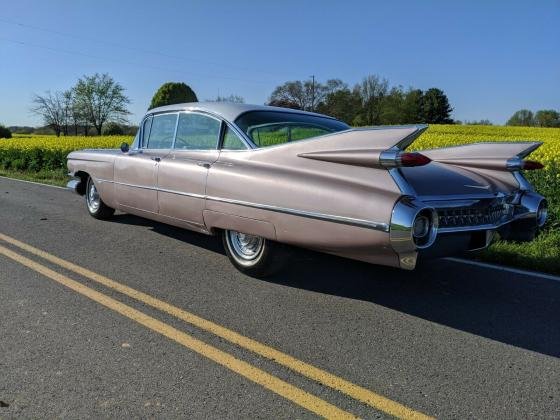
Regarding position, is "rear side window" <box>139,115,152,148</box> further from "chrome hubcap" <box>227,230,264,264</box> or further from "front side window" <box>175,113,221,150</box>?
"chrome hubcap" <box>227,230,264,264</box>

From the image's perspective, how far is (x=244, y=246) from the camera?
5.01 metres

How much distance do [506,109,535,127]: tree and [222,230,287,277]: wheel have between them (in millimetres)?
78217

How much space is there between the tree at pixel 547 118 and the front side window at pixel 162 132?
2816 inches

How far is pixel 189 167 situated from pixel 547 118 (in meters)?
75.8

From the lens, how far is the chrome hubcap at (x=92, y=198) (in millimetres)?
7836

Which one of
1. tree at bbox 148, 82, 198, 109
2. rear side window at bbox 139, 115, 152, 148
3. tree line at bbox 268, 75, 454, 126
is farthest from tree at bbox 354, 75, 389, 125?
rear side window at bbox 139, 115, 152, 148

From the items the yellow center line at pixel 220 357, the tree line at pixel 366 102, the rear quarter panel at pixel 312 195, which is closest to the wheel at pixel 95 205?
the yellow center line at pixel 220 357

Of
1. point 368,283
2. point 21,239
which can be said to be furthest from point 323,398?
point 21,239

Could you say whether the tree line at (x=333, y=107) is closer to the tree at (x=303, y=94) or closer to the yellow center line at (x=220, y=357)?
the tree at (x=303, y=94)

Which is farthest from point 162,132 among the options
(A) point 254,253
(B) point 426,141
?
(B) point 426,141

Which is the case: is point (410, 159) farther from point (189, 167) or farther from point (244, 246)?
point (189, 167)

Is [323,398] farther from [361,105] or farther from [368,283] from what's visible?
[361,105]

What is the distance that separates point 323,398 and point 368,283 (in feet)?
7.10

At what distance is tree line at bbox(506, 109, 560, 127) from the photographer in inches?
2727
